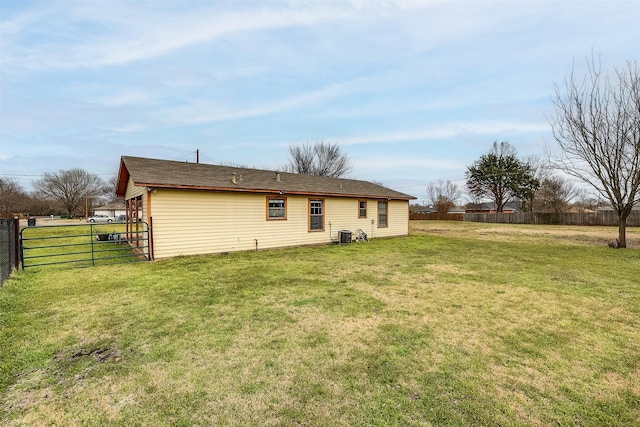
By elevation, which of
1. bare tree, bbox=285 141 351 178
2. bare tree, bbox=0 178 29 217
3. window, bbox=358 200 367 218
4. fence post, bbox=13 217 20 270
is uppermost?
bare tree, bbox=285 141 351 178

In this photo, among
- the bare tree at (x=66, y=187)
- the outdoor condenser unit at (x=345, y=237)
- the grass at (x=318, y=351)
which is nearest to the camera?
the grass at (x=318, y=351)

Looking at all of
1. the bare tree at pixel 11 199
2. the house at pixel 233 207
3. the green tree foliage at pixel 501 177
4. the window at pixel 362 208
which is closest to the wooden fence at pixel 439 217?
the green tree foliage at pixel 501 177

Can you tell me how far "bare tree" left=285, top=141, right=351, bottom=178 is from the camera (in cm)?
3272

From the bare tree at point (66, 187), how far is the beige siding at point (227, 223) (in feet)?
→ 175

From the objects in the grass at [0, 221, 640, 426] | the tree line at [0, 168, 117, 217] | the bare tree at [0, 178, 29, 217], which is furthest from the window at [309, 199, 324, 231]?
the bare tree at [0, 178, 29, 217]

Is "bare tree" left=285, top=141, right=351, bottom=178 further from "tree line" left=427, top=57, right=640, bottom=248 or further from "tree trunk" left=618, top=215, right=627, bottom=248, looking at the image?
"tree trunk" left=618, top=215, right=627, bottom=248

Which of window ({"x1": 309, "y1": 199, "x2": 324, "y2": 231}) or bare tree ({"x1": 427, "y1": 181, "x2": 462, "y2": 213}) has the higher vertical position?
bare tree ({"x1": 427, "y1": 181, "x2": 462, "y2": 213})

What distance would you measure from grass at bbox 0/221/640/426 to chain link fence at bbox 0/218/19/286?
48cm

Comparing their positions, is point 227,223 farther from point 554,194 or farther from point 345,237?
point 554,194

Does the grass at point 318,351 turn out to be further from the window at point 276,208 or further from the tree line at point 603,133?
the tree line at point 603,133

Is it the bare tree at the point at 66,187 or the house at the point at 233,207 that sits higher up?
the bare tree at the point at 66,187

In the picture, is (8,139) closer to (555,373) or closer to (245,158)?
(245,158)

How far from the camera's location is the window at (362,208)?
14.1m

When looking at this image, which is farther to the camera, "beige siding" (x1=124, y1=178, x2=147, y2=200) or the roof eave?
"beige siding" (x1=124, y1=178, x2=147, y2=200)
